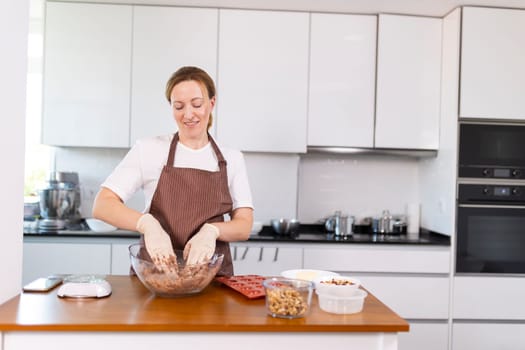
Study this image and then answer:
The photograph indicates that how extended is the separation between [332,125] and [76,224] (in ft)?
5.97

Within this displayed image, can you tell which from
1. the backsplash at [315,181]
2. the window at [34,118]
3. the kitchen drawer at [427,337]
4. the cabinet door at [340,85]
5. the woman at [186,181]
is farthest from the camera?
the window at [34,118]

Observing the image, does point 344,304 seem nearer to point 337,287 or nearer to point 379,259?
point 337,287

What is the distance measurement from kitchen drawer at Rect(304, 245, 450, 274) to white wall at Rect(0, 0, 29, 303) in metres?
1.80

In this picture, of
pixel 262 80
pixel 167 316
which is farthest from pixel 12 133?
pixel 262 80

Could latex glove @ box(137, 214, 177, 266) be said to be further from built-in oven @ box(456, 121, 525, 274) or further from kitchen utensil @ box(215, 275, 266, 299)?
built-in oven @ box(456, 121, 525, 274)

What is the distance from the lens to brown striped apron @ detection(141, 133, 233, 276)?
5.78 ft

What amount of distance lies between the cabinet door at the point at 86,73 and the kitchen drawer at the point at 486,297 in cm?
236

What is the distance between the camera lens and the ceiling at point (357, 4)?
291 cm

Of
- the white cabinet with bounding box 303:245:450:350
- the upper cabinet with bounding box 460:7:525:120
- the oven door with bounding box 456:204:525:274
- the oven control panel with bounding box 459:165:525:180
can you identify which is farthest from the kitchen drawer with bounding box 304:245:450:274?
the upper cabinet with bounding box 460:7:525:120

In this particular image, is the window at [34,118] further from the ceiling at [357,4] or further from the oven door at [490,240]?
the oven door at [490,240]

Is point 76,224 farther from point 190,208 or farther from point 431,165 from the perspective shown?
point 431,165

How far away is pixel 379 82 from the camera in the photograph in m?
3.12

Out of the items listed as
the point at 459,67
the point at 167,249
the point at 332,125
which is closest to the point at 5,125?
the point at 167,249

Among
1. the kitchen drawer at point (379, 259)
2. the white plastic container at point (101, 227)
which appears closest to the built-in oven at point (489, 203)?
the kitchen drawer at point (379, 259)
